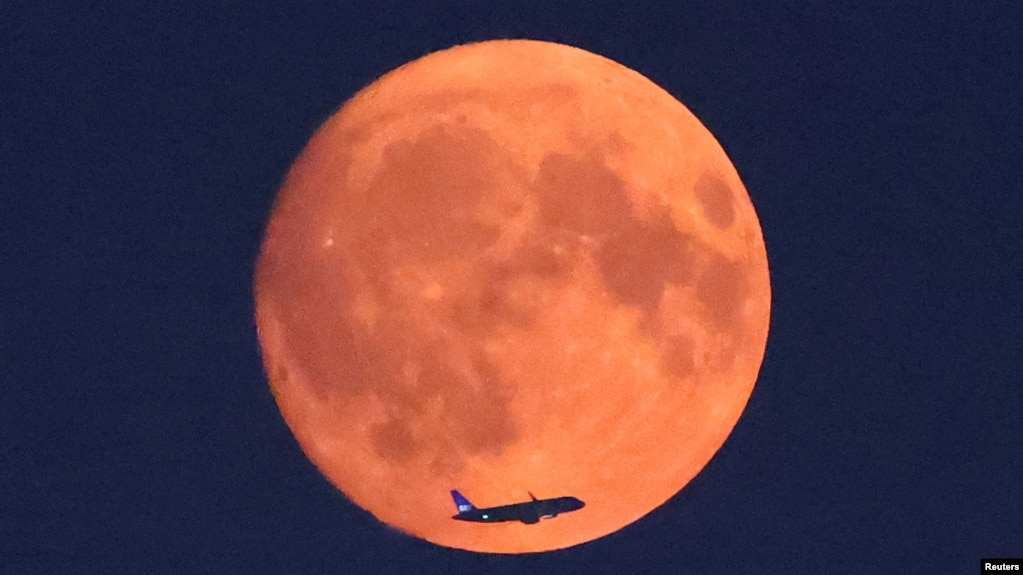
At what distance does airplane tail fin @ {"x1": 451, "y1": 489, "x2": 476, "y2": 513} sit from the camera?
8539 millimetres

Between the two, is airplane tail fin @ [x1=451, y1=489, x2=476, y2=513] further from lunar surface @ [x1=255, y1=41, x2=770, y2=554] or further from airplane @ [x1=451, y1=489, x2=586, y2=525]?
lunar surface @ [x1=255, y1=41, x2=770, y2=554]

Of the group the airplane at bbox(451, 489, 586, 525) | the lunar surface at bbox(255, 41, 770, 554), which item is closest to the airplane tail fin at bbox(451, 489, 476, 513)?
the airplane at bbox(451, 489, 586, 525)

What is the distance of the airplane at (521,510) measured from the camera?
8.53 m

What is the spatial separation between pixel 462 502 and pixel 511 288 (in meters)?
2.64

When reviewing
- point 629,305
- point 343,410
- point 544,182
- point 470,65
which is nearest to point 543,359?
point 629,305

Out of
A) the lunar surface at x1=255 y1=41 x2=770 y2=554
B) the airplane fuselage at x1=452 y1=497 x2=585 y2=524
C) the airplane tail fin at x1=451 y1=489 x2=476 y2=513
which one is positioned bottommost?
the airplane fuselage at x1=452 y1=497 x2=585 y2=524

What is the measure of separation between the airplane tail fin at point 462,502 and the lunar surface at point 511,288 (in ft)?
0.36

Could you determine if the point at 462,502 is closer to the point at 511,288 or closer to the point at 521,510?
the point at 521,510

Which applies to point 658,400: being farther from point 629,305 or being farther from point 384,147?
point 384,147

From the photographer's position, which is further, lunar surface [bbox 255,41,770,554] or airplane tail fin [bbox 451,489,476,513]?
airplane tail fin [bbox 451,489,476,513]

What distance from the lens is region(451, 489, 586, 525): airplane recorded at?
8531 mm

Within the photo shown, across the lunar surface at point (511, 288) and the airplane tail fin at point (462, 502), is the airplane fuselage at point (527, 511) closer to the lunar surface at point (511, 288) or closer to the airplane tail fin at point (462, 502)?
the airplane tail fin at point (462, 502)

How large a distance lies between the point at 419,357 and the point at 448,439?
968mm

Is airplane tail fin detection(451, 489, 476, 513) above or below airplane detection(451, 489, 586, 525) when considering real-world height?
above
